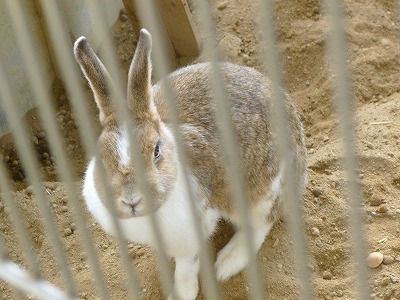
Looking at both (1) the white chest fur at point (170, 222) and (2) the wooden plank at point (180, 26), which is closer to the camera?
(1) the white chest fur at point (170, 222)

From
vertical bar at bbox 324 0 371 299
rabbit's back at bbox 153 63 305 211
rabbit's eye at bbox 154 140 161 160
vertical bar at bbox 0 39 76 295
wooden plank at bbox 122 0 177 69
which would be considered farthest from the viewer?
wooden plank at bbox 122 0 177 69

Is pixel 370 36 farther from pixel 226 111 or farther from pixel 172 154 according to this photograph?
pixel 226 111

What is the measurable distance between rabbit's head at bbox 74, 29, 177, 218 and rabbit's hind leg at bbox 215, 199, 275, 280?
561 millimetres

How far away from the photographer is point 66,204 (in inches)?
137

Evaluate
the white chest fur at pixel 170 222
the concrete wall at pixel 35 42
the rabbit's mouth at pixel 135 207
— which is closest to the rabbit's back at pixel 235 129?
the white chest fur at pixel 170 222

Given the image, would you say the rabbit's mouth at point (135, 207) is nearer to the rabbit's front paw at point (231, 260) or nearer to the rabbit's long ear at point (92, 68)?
the rabbit's long ear at point (92, 68)

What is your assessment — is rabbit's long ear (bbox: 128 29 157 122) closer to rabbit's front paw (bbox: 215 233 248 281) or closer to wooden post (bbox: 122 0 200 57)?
rabbit's front paw (bbox: 215 233 248 281)

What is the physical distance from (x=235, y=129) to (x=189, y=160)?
0.23 m

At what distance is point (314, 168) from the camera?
354 centimetres

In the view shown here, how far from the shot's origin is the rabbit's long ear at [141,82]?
2420 mm

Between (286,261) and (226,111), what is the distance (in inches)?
72.3

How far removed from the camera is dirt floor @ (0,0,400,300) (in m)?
3.02

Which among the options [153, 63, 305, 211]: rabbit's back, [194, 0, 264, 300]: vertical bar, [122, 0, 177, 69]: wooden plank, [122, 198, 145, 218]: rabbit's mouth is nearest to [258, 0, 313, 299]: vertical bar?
[194, 0, 264, 300]: vertical bar

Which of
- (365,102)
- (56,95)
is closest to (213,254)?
(56,95)
